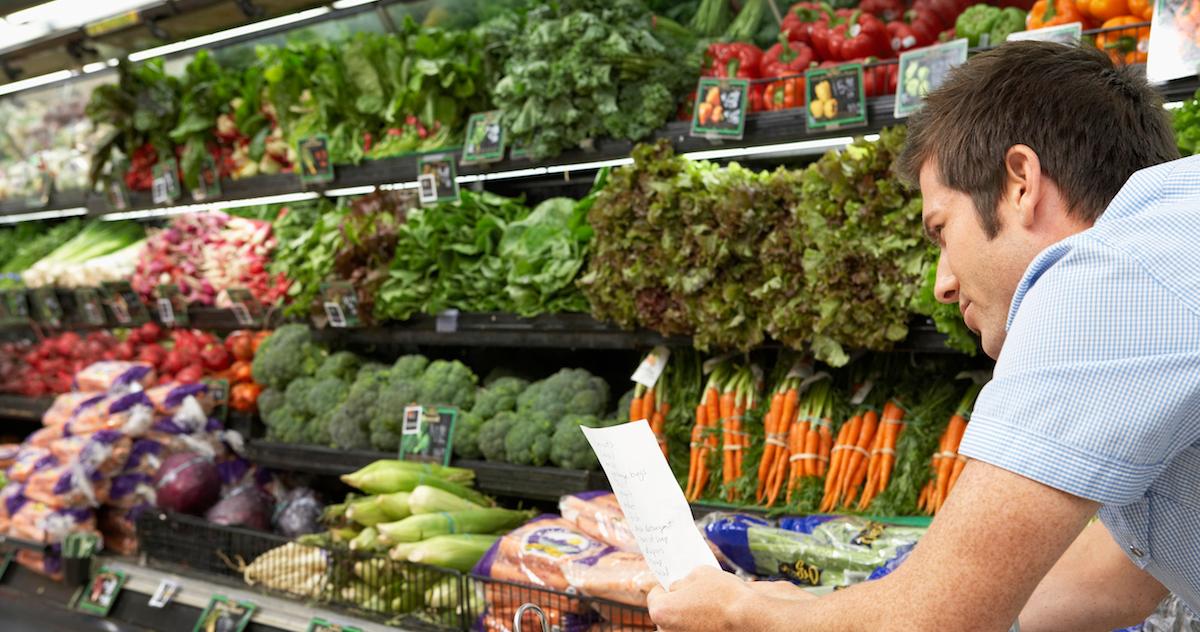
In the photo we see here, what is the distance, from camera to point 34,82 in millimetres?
5977

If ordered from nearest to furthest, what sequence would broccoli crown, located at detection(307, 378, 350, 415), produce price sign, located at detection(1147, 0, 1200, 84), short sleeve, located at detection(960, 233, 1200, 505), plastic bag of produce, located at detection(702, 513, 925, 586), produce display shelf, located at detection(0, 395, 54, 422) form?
short sleeve, located at detection(960, 233, 1200, 505)
produce price sign, located at detection(1147, 0, 1200, 84)
plastic bag of produce, located at detection(702, 513, 925, 586)
broccoli crown, located at detection(307, 378, 350, 415)
produce display shelf, located at detection(0, 395, 54, 422)

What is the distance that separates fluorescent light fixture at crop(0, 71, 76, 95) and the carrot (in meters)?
4.71

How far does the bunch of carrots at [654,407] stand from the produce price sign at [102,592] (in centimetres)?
188

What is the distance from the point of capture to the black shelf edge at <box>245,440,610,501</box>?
3.14m

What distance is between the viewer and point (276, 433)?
4191 mm

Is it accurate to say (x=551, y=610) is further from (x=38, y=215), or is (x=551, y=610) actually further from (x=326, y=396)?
(x=38, y=215)

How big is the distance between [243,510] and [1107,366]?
3.45 metres

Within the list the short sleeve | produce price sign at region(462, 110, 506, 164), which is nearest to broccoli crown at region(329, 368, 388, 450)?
→ produce price sign at region(462, 110, 506, 164)

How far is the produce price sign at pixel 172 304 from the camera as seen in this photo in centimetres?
477

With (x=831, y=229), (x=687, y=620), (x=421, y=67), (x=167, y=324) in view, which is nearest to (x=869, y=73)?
(x=831, y=229)

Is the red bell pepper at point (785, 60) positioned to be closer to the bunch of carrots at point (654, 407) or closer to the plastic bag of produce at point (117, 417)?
the bunch of carrots at point (654, 407)

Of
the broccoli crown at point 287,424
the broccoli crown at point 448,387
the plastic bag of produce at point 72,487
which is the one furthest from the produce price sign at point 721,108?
the plastic bag of produce at point 72,487

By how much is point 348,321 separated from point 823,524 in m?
2.11

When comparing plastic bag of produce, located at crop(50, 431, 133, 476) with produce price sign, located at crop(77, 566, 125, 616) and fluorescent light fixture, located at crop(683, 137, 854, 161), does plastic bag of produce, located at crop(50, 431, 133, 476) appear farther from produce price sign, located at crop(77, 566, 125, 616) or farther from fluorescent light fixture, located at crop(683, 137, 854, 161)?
fluorescent light fixture, located at crop(683, 137, 854, 161)
